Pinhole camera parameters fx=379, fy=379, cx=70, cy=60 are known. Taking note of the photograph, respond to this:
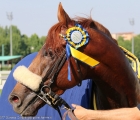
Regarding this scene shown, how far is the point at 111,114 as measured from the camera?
2.37 m

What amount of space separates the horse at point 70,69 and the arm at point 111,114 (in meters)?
0.76

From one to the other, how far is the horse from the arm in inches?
29.8

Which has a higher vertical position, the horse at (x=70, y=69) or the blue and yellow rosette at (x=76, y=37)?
the blue and yellow rosette at (x=76, y=37)

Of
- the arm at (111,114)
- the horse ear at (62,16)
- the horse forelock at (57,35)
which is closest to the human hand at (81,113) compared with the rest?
the arm at (111,114)

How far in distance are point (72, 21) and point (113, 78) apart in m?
0.62

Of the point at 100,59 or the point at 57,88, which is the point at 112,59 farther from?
the point at 57,88

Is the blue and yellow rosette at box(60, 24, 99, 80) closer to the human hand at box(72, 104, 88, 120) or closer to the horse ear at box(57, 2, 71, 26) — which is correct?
the horse ear at box(57, 2, 71, 26)

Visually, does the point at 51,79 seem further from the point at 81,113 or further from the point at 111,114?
the point at 111,114

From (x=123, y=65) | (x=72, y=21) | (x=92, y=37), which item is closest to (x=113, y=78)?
(x=123, y=65)

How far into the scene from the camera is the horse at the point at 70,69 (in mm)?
3207

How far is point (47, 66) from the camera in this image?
10.6 ft

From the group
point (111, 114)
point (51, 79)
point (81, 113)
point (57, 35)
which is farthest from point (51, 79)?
point (111, 114)

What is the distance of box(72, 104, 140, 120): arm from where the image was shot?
2.30m

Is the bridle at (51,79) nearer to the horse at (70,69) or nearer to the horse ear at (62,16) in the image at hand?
the horse at (70,69)
